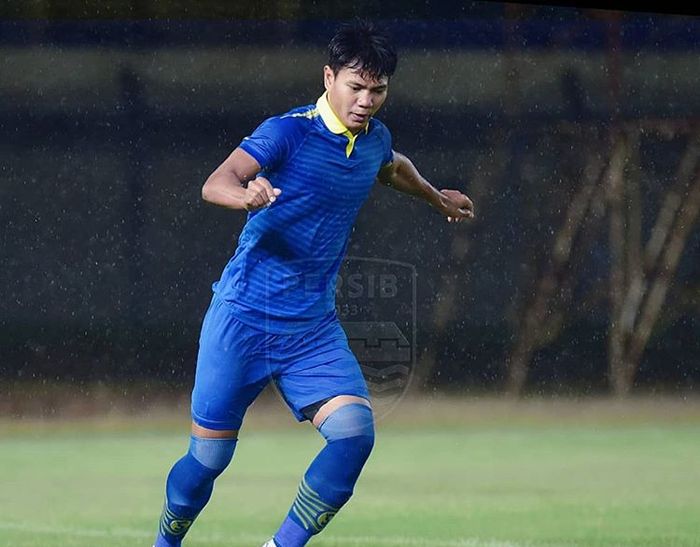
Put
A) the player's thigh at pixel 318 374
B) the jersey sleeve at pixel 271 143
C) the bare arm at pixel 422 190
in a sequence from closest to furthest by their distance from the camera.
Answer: the jersey sleeve at pixel 271 143, the player's thigh at pixel 318 374, the bare arm at pixel 422 190

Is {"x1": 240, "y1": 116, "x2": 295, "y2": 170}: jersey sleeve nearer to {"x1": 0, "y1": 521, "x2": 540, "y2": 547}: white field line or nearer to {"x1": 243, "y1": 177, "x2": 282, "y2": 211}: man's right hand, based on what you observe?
{"x1": 243, "y1": 177, "x2": 282, "y2": 211}: man's right hand

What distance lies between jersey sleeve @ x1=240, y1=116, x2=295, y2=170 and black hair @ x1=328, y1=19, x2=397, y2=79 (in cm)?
18

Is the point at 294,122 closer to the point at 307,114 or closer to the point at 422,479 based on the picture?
the point at 307,114

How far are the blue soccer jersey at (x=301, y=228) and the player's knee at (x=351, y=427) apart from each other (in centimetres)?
22

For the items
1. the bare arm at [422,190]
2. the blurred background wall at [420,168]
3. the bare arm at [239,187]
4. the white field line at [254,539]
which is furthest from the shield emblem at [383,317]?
the bare arm at [239,187]

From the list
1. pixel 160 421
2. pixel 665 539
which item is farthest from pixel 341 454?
pixel 160 421

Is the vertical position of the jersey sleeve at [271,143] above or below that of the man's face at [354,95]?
below

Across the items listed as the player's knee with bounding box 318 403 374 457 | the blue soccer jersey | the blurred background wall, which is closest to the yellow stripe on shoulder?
the blue soccer jersey

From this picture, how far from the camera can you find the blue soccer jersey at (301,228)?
3246 mm

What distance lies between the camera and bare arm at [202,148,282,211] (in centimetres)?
274

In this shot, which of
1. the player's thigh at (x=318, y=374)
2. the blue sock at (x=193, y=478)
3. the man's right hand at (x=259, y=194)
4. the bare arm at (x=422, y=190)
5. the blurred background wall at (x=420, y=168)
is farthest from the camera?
the blurred background wall at (x=420, y=168)

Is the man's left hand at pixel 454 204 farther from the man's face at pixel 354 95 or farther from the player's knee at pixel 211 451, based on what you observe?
the player's knee at pixel 211 451

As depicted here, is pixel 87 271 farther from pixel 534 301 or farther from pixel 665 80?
pixel 665 80

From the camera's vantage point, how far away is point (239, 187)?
9.46ft
